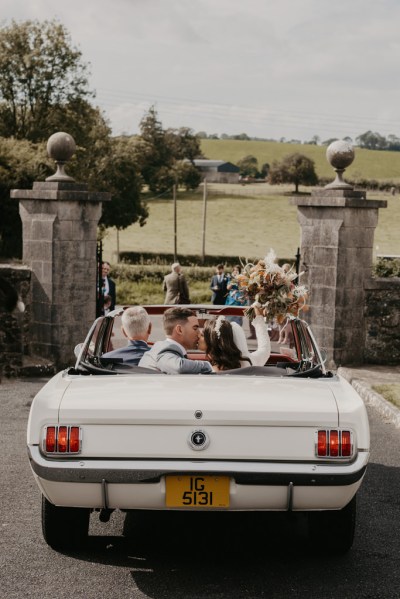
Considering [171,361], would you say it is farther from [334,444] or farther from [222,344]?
[334,444]

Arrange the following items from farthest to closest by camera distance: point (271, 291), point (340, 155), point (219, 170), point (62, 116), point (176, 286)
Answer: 1. point (219, 170)
2. point (62, 116)
3. point (176, 286)
4. point (340, 155)
5. point (271, 291)

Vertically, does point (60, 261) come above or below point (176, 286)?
above

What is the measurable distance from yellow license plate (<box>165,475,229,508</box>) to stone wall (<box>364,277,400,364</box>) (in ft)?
32.4

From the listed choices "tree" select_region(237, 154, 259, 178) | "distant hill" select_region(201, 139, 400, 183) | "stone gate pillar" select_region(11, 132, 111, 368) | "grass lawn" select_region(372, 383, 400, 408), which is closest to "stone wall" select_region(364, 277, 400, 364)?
"grass lawn" select_region(372, 383, 400, 408)

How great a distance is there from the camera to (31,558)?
5.36 m

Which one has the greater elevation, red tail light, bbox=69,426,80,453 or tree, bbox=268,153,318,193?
red tail light, bbox=69,426,80,453

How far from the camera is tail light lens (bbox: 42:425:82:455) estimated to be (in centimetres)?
494

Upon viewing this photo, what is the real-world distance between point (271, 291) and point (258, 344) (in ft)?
2.41

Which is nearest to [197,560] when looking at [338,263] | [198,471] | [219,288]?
[198,471]

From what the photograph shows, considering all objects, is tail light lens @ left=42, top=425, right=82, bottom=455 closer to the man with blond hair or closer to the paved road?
the paved road

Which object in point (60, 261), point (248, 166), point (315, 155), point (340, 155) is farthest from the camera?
point (248, 166)

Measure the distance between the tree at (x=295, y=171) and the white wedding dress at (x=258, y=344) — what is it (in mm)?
95284

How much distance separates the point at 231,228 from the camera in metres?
76.6

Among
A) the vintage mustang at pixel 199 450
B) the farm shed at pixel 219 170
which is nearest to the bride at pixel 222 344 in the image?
the vintage mustang at pixel 199 450
